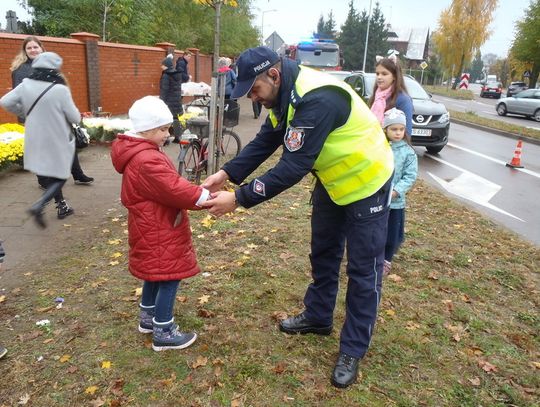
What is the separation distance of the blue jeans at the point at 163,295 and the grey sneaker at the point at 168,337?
0.05 m

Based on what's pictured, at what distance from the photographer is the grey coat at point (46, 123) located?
4.74 metres

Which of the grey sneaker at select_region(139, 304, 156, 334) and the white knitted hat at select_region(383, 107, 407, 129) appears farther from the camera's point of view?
the white knitted hat at select_region(383, 107, 407, 129)

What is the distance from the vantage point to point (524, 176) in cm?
940

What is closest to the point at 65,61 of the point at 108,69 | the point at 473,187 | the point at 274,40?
the point at 108,69

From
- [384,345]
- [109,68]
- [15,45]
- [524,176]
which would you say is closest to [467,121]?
[524,176]

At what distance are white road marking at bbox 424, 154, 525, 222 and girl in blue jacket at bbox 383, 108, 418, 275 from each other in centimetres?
373

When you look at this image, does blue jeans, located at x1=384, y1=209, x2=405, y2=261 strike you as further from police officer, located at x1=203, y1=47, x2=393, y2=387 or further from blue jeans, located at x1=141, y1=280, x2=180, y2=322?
blue jeans, located at x1=141, y1=280, x2=180, y2=322

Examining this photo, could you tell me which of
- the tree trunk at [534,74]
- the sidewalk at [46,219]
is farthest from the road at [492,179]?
the tree trunk at [534,74]

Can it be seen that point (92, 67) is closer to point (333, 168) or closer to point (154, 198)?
point (154, 198)

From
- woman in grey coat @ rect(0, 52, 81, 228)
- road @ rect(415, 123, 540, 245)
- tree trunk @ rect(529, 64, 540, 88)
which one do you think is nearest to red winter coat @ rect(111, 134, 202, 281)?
woman in grey coat @ rect(0, 52, 81, 228)

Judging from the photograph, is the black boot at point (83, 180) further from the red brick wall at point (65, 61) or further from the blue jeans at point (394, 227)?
the blue jeans at point (394, 227)

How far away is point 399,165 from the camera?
156 inches

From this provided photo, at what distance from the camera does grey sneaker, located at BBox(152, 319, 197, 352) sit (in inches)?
119

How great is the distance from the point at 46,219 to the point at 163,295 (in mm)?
3228
